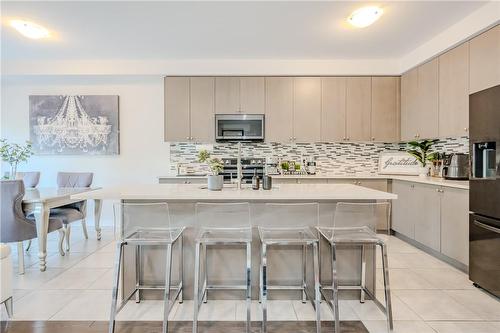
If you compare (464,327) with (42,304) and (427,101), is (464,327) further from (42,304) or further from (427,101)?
(42,304)

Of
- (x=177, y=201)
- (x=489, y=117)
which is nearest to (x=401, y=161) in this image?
(x=489, y=117)

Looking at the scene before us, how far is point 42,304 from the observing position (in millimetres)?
2396

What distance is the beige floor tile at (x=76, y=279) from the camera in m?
2.73

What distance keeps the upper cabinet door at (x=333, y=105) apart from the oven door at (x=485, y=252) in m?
2.30

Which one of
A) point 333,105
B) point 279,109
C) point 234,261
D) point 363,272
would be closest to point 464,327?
point 363,272

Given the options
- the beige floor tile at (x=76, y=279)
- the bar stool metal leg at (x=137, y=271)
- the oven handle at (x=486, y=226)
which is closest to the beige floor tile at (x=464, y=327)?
the oven handle at (x=486, y=226)

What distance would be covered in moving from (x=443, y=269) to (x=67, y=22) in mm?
4887

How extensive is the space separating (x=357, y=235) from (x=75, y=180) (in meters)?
3.80

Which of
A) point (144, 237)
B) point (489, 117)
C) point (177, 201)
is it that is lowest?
point (144, 237)

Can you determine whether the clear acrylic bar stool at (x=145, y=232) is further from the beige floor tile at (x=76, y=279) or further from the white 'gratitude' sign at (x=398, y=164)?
the white 'gratitude' sign at (x=398, y=164)

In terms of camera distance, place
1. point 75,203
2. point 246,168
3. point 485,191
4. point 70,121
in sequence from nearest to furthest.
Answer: point 485,191, point 75,203, point 246,168, point 70,121

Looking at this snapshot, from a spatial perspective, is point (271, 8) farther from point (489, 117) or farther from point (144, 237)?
point (144, 237)

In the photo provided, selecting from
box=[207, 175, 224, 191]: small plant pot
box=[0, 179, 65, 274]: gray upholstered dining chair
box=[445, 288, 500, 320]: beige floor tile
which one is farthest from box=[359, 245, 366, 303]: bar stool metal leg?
box=[0, 179, 65, 274]: gray upholstered dining chair

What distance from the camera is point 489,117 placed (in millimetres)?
2455
